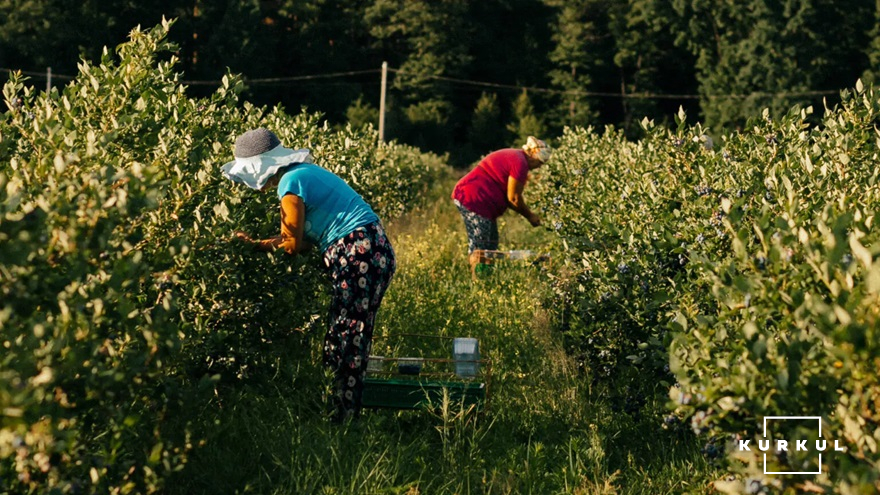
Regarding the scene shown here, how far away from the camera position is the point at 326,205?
5016mm

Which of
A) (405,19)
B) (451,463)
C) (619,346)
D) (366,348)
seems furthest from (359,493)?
(405,19)

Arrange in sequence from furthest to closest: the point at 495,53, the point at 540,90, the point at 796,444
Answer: the point at 495,53 → the point at 540,90 → the point at 796,444

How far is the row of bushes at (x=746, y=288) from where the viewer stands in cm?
293

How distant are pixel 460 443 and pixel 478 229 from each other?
4714 millimetres

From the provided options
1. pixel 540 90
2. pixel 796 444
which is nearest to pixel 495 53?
pixel 540 90

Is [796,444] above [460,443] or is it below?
above

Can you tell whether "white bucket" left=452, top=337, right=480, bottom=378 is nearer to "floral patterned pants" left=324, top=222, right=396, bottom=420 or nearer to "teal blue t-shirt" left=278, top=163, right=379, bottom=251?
"floral patterned pants" left=324, top=222, right=396, bottom=420

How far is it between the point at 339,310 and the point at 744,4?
165 feet

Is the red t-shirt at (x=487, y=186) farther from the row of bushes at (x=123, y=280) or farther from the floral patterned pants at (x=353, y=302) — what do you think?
the floral patterned pants at (x=353, y=302)

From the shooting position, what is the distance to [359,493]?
13.5 ft

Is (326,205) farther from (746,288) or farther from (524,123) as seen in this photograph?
(524,123)

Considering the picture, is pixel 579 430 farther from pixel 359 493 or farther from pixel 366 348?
pixel 359 493

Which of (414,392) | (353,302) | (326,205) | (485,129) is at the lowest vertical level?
(414,392)

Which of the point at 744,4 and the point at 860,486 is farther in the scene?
the point at 744,4
